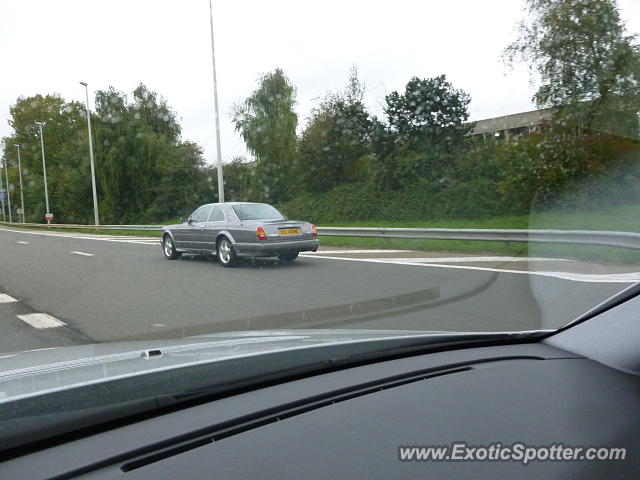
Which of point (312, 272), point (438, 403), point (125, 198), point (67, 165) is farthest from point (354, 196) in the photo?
point (67, 165)

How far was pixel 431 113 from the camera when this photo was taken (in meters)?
24.0

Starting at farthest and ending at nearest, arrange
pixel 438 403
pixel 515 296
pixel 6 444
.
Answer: pixel 515 296
pixel 438 403
pixel 6 444

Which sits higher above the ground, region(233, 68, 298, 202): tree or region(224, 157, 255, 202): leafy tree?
region(233, 68, 298, 202): tree

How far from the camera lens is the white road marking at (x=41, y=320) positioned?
592 cm

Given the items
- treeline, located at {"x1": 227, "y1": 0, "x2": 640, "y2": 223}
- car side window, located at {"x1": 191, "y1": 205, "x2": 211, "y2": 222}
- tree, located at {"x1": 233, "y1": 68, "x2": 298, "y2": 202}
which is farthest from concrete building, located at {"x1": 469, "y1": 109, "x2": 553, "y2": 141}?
car side window, located at {"x1": 191, "y1": 205, "x2": 211, "y2": 222}

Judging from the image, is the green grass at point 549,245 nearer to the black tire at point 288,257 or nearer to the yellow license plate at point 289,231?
the black tire at point 288,257

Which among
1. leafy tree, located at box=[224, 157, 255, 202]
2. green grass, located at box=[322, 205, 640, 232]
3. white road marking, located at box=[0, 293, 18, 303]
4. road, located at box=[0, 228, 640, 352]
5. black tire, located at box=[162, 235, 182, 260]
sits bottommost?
road, located at box=[0, 228, 640, 352]

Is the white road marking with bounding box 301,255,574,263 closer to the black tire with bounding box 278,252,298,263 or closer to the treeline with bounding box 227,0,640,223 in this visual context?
the black tire with bounding box 278,252,298,263

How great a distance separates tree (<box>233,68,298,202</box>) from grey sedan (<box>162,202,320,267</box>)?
30.5ft

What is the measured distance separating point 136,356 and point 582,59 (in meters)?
15.4

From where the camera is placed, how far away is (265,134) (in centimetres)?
2992

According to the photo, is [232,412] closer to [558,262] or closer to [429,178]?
[558,262]

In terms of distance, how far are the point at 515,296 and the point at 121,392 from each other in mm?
6067

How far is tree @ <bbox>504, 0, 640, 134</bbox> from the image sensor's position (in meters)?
13.3
